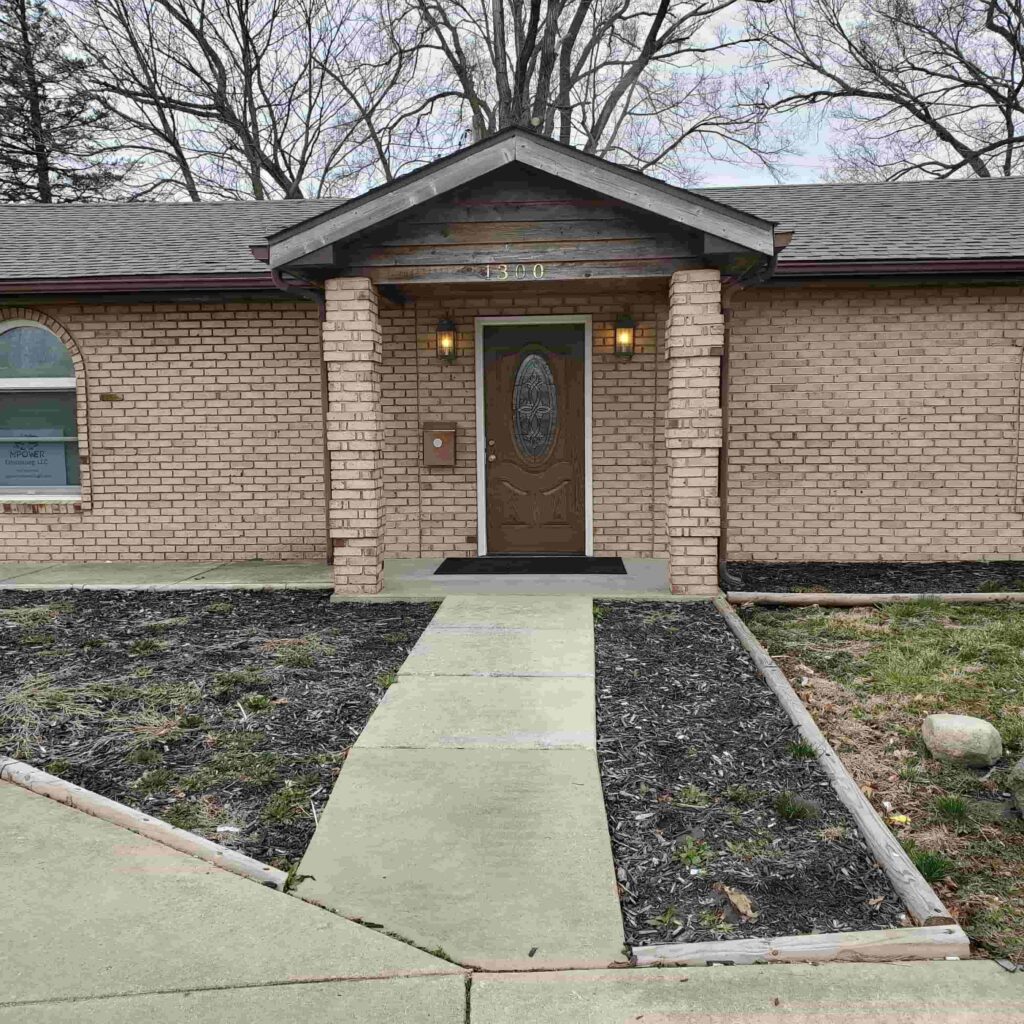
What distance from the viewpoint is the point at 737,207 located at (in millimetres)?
10672

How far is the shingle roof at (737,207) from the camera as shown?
8.80 metres

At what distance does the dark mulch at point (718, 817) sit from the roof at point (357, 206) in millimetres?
3583

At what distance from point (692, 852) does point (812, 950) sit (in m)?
0.63

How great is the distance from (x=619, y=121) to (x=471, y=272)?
17379 millimetres

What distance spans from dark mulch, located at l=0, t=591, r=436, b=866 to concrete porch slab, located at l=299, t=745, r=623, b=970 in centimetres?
20

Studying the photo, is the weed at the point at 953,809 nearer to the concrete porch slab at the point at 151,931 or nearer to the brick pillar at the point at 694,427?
the concrete porch slab at the point at 151,931

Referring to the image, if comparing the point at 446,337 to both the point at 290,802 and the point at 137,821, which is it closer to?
the point at 290,802

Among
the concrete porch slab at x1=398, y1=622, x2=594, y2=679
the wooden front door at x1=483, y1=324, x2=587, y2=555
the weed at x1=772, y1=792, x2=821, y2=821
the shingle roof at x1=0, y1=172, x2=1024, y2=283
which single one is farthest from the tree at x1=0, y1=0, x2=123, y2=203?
the weed at x1=772, y1=792, x2=821, y2=821

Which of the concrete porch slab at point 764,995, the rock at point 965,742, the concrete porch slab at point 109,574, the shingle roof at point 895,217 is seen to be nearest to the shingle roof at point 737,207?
the shingle roof at point 895,217

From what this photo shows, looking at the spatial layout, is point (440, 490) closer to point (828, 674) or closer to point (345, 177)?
point (828, 674)

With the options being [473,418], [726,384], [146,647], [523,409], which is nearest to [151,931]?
[146,647]

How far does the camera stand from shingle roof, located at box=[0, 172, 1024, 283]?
8.80 metres

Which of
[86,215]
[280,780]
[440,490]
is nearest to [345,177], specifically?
[86,215]

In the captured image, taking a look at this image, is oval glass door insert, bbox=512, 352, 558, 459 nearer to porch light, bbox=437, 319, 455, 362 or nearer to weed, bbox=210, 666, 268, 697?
porch light, bbox=437, 319, 455, 362
